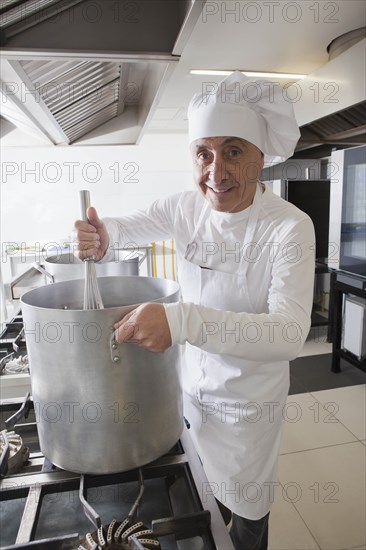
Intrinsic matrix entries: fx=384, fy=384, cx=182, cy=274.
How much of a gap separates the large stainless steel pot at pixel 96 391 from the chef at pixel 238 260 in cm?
19

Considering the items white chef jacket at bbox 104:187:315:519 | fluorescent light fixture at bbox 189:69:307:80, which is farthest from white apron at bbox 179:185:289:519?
fluorescent light fixture at bbox 189:69:307:80

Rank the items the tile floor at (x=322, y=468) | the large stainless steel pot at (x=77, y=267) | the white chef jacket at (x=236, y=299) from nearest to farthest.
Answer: the white chef jacket at (x=236, y=299), the large stainless steel pot at (x=77, y=267), the tile floor at (x=322, y=468)

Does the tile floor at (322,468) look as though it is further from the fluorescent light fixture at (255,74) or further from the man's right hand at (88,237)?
the fluorescent light fixture at (255,74)

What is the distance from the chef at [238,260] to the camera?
2.47 feet

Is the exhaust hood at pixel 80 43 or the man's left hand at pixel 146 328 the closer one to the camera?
the man's left hand at pixel 146 328

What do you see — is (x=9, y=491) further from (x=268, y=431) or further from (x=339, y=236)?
(x=339, y=236)

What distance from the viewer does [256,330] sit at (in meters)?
0.60

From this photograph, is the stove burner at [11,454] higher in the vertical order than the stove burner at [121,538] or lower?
higher

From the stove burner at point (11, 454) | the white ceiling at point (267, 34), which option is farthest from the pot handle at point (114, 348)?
the white ceiling at point (267, 34)

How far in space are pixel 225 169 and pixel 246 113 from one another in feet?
0.44

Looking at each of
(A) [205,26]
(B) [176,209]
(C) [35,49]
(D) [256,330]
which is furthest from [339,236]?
(C) [35,49]

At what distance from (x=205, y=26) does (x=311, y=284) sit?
1496mm

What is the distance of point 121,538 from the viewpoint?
0.48 meters

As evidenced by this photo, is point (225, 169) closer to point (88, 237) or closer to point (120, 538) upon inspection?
point (88, 237)
